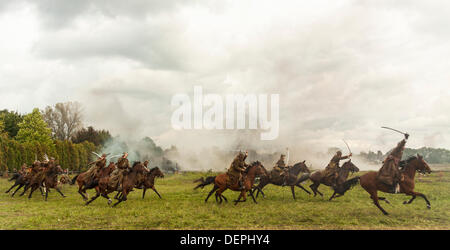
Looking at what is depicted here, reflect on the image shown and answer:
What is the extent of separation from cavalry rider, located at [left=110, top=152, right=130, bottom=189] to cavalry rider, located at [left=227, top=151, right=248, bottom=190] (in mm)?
5508

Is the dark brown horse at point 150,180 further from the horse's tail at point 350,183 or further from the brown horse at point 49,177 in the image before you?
the horse's tail at point 350,183

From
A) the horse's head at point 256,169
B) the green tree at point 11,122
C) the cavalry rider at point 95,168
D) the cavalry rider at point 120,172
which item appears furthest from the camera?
the green tree at point 11,122

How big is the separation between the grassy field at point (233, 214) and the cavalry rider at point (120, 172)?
4.22ft

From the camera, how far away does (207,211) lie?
14.2 meters

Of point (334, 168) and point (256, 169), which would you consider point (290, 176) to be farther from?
point (256, 169)

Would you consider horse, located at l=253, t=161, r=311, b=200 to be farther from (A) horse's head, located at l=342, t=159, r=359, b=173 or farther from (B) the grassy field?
(A) horse's head, located at l=342, t=159, r=359, b=173

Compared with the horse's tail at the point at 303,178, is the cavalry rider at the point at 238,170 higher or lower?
higher

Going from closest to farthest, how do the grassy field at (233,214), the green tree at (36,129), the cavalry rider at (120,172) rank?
1. the grassy field at (233,214)
2. the cavalry rider at (120,172)
3. the green tree at (36,129)

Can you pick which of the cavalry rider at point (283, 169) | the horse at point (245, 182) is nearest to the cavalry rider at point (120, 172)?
the horse at point (245, 182)

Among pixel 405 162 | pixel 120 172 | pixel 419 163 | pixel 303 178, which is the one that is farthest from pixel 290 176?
pixel 120 172

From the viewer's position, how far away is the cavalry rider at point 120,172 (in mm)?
15352
